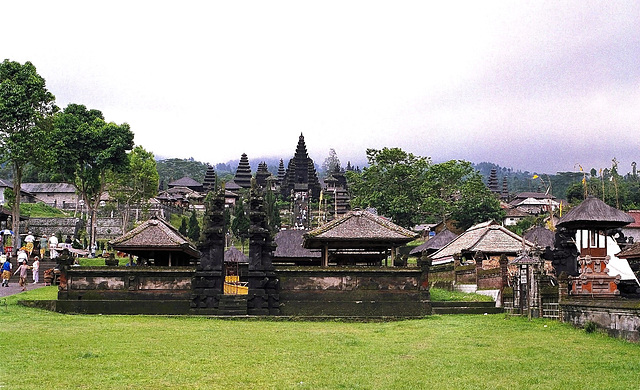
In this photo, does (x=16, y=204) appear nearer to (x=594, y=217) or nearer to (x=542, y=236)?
(x=542, y=236)

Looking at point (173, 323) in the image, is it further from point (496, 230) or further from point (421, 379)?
point (496, 230)

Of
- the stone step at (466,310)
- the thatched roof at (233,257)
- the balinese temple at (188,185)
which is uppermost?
the balinese temple at (188,185)

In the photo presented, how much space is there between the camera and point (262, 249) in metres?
25.7

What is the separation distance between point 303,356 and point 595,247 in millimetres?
22026

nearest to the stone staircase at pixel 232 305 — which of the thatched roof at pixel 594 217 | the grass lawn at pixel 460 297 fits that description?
the grass lawn at pixel 460 297

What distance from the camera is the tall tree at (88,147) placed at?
51.8 m

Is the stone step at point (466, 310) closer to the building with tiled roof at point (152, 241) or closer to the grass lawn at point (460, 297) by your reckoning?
the grass lawn at point (460, 297)

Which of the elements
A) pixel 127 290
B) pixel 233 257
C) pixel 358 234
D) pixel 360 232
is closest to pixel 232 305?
pixel 127 290

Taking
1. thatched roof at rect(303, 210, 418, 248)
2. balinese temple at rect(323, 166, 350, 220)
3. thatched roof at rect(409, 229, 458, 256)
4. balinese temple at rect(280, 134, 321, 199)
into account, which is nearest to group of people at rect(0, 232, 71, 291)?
thatched roof at rect(303, 210, 418, 248)

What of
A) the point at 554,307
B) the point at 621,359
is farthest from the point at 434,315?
the point at 621,359

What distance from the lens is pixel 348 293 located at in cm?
2536

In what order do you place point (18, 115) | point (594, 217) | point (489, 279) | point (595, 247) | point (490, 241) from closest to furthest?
point (594, 217) < point (595, 247) < point (489, 279) < point (490, 241) < point (18, 115)

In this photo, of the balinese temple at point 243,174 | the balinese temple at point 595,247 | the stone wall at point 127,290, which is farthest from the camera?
the balinese temple at point 243,174

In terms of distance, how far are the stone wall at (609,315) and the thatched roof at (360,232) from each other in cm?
1038
